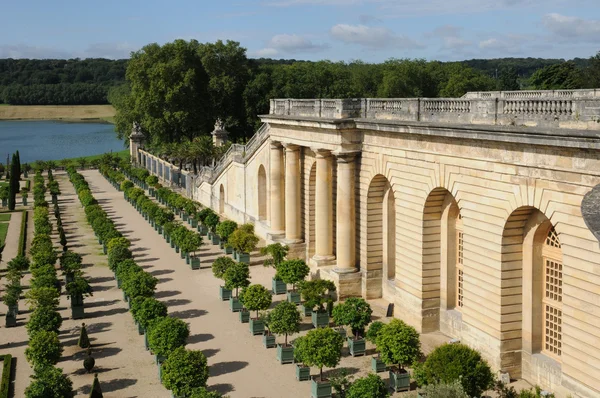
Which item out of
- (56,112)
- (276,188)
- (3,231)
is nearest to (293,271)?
(276,188)

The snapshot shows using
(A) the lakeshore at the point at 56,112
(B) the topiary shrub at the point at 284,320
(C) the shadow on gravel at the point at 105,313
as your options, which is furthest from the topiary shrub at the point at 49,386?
(A) the lakeshore at the point at 56,112

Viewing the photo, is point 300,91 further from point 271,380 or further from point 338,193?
point 271,380

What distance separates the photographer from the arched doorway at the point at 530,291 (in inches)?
707

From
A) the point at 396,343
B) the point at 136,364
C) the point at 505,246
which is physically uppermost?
the point at 505,246

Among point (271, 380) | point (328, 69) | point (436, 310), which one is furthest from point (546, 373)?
point (328, 69)

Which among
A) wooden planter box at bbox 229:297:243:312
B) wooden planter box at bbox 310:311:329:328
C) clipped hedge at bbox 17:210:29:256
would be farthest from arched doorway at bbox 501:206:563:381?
Result: clipped hedge at bbox 17:210:29:256

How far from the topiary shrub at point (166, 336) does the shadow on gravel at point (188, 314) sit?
16.3 ft

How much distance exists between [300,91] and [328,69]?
38.4ft

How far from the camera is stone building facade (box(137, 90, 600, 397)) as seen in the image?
52.5 feet

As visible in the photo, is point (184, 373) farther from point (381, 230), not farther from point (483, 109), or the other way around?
Result: point (381, 230)

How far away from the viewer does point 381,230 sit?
86.7 feet

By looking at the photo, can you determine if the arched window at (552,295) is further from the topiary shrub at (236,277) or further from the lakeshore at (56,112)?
the lakeshore at (56,112)

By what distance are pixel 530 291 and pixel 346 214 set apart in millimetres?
9516

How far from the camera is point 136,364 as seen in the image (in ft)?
68.7
